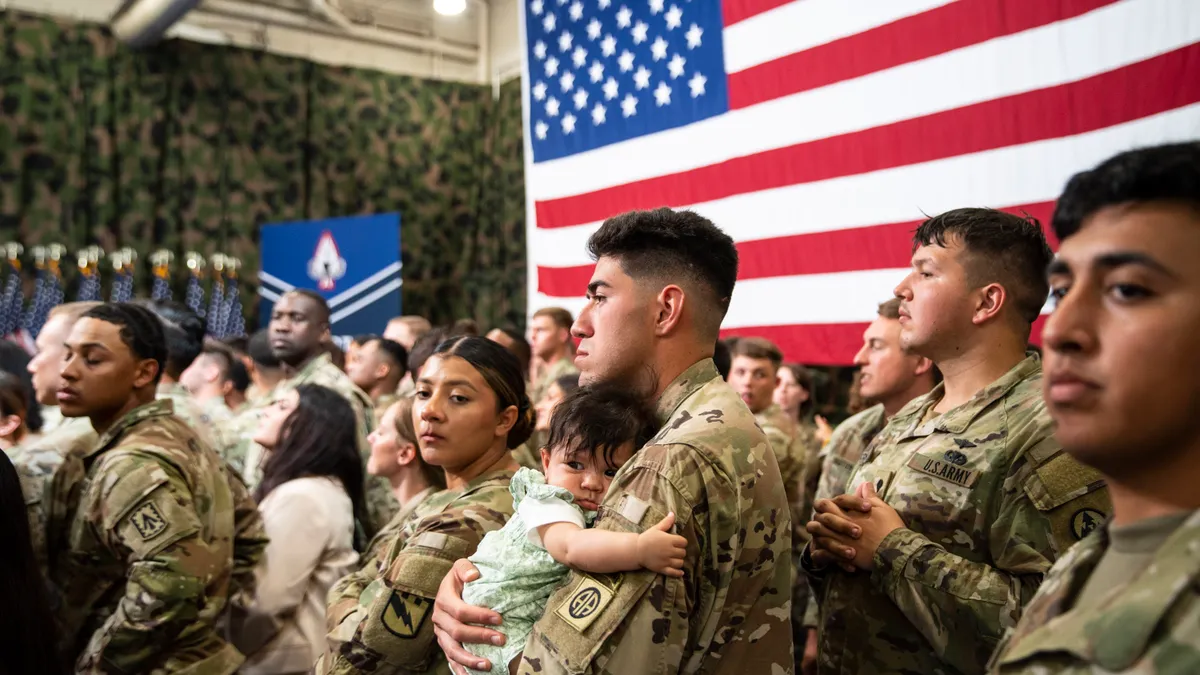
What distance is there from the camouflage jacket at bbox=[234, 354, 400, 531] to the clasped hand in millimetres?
2146

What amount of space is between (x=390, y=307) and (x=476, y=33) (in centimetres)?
394

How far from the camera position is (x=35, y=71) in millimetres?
7316

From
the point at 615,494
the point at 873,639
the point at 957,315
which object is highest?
the point at 957,315

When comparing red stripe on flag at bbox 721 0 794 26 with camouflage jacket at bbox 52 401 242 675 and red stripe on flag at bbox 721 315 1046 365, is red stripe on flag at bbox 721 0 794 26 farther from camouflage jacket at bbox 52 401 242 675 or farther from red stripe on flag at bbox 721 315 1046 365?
camouflage jacket at bbox 52 401 242 675

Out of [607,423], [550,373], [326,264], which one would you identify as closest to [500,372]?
[607,423]

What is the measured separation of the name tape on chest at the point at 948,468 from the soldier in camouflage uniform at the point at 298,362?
270cm

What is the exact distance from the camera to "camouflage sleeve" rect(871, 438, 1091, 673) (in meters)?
1.56

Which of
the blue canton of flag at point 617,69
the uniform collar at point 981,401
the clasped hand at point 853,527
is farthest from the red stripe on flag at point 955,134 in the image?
the clasped hand at point 853,527

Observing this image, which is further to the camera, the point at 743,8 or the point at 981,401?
the point at 743,8

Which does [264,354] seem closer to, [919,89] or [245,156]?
[919,89]

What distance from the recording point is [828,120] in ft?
14.1

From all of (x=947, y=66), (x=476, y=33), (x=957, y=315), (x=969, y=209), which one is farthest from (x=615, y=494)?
(x=476, y=33)

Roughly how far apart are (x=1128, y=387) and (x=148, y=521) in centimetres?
230

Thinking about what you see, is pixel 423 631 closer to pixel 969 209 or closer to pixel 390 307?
pixel 969 209
